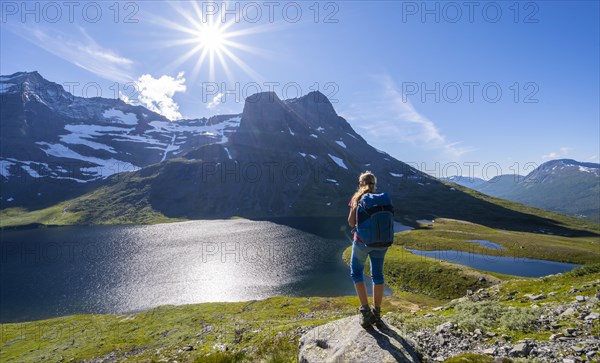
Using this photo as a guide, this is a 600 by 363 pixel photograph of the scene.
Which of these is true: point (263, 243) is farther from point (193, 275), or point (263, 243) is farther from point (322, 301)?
point (322, 301)

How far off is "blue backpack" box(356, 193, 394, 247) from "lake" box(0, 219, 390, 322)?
7111cm

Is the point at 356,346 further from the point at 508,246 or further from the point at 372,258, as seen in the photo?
the point at 508,246

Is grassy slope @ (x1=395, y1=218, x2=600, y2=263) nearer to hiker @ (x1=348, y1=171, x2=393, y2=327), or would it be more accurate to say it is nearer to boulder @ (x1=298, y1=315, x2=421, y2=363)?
boulder @ (x1=298, y1=315, x2=421, y2=363)

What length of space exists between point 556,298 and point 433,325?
9.54 meters

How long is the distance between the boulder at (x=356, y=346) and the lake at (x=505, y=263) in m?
94.0

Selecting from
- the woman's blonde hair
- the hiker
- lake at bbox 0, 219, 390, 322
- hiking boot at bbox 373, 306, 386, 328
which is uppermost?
the woman's blonde hair

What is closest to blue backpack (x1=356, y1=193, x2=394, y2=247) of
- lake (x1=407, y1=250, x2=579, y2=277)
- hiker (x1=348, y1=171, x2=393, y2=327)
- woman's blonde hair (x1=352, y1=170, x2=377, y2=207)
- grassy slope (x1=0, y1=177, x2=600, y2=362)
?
hiker (x1=348, y1=171, x2=393, y2=327)

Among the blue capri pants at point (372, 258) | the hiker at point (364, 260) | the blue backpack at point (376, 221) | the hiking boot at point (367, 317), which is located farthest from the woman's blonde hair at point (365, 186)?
the hiking boot at point (367, 317)

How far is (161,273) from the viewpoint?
98.5 meters

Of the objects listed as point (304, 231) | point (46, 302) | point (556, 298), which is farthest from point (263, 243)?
point (556, 298)

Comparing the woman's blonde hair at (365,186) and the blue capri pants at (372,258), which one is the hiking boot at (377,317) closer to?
the blue capri pants at (372,258)

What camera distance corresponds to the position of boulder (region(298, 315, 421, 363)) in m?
8.98

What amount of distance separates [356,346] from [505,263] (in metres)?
110

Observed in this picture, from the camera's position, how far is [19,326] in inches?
2457
